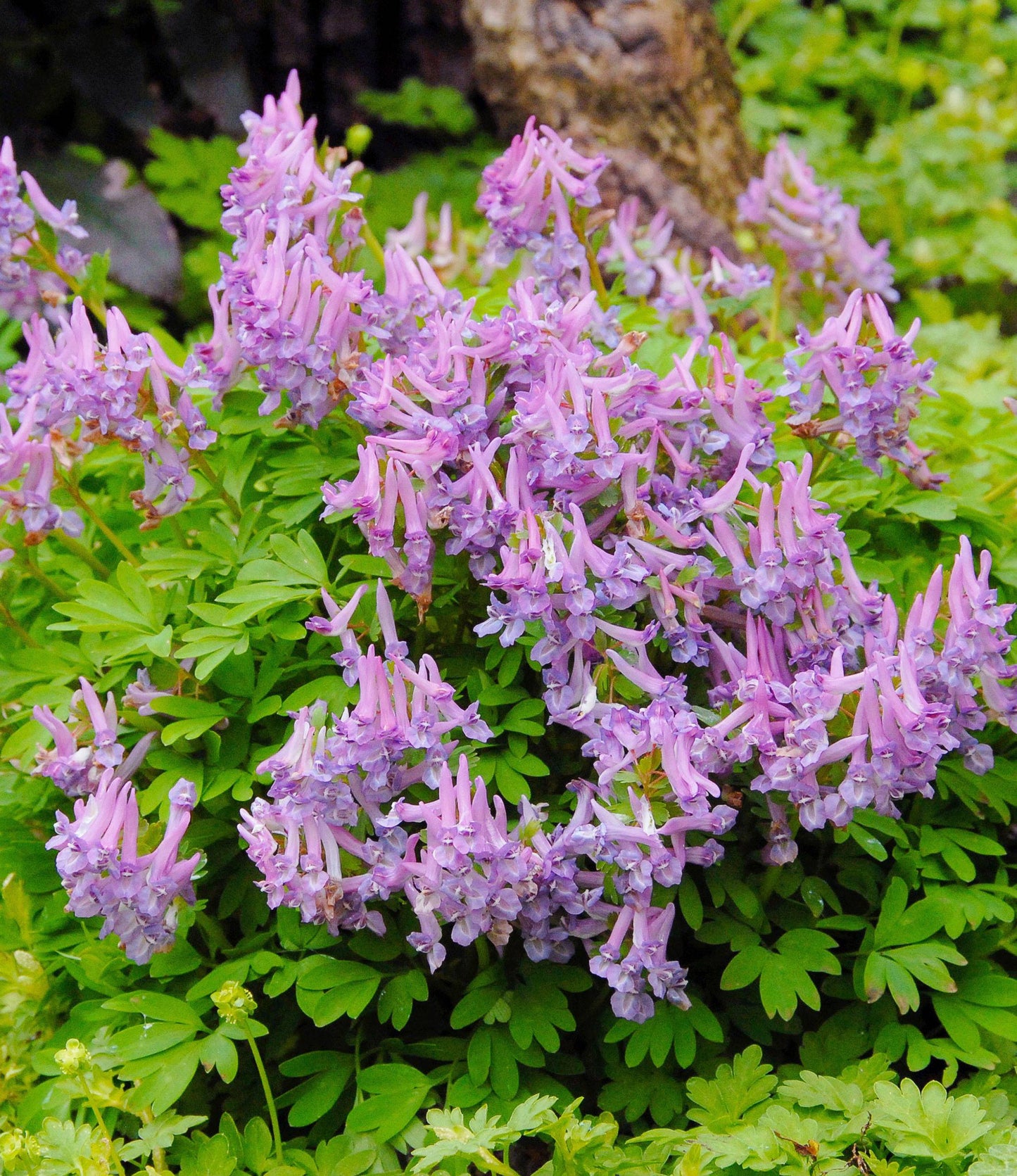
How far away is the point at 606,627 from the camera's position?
5.93 feet

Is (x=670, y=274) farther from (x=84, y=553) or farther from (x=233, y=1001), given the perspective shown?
(x=233, y=1001)

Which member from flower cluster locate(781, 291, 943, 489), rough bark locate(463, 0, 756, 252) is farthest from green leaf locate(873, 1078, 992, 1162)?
rough bark locate(463, 0, 756, 252)

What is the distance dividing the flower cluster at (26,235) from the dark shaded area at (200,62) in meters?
3.29

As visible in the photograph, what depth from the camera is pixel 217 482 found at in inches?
87.1

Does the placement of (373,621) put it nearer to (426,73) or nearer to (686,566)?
(686,566)

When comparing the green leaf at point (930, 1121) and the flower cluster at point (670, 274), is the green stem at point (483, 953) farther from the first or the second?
the flower cluster at point (670, 274)

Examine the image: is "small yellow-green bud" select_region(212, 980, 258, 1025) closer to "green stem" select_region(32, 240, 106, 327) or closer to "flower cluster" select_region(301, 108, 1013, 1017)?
"flower cluster" select_region(301, 108, 1013, 1017)

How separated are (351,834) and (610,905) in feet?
1.36

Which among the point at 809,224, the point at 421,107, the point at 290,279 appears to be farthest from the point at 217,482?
the point at 421,107

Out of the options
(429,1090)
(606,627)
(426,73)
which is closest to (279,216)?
(606,627)

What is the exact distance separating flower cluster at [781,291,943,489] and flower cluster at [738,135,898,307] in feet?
3.44

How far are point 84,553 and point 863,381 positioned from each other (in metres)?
1.44

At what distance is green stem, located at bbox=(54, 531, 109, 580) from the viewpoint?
2.22 m

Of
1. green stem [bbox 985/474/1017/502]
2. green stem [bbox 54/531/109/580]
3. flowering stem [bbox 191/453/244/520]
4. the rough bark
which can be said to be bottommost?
green stem [bbox 54/531/109/580]
